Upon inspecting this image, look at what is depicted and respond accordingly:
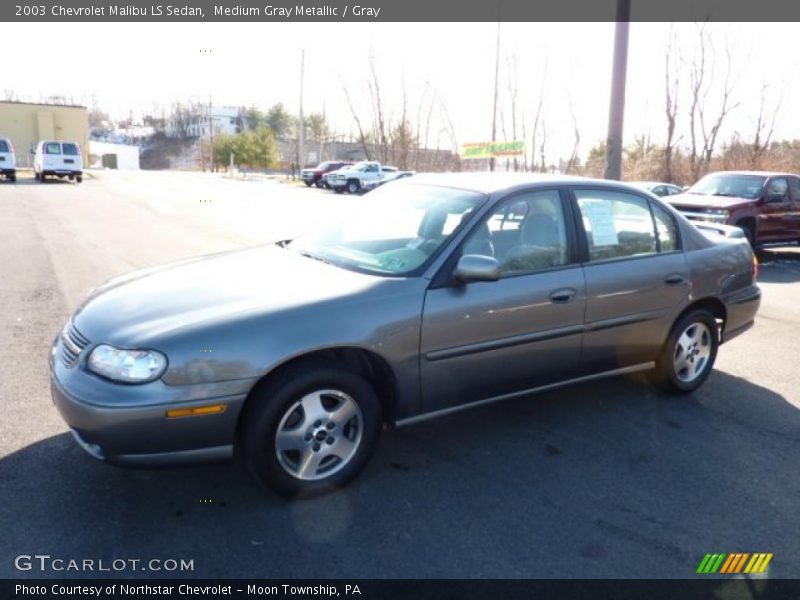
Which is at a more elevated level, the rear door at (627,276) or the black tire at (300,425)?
the rear door at (627,276)

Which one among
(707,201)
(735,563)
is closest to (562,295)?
(735,563)

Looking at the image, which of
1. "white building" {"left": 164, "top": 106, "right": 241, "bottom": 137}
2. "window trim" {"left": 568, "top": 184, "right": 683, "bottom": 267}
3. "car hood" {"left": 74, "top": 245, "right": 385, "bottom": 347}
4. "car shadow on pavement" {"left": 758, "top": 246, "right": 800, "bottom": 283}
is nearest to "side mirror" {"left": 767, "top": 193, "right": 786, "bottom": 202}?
"car shadow on pavement" {"left": 758, "top": 246, "right": 800, "bottom": 283}

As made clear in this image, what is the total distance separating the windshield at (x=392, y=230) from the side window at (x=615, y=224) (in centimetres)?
84

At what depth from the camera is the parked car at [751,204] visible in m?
11.7

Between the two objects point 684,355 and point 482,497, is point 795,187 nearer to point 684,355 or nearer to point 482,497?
point 684,355

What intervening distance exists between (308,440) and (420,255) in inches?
48.3

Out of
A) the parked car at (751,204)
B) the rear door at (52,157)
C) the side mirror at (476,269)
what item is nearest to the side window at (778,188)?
the parked car at (751,204)

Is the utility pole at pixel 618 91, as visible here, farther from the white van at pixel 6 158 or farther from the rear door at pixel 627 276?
the white van at pixel 6 158

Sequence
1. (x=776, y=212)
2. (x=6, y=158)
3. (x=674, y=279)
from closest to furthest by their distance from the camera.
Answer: (x=674, y=279)
(x=776, y=212)
(x=6, y=158)

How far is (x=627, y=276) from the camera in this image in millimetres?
4301

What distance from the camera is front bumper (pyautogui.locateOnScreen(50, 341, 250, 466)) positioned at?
285 centimetres

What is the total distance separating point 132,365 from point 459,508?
5.62 ft

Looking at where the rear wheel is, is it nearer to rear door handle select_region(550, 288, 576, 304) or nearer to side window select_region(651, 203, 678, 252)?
side window select_region(651, 203, 678, 252)
